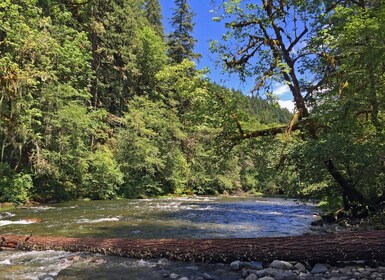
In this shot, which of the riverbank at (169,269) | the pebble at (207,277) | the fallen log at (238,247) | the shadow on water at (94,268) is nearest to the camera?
the riverbank at (169,269)

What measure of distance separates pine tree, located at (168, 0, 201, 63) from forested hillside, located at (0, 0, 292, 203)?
223 inches

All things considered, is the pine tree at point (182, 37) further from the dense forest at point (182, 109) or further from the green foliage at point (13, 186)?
the green foliage at point (13, 186)

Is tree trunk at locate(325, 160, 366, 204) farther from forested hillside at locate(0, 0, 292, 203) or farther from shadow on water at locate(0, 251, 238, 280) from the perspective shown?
shadow on water at locate(0, 251, 238, 280)

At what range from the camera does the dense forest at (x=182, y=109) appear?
10602 millimetres

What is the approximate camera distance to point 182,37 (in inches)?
2068

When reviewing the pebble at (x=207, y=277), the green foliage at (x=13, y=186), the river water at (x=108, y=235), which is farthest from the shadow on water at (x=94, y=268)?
the green foliage at (x=13, y=186)

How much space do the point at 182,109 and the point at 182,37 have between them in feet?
43.5

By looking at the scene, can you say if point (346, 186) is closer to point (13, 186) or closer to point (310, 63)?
Answer: point (310, 63)

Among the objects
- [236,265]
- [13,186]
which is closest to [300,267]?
[236,265]

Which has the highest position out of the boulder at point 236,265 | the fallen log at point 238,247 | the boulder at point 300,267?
the fallen log at point 238,247

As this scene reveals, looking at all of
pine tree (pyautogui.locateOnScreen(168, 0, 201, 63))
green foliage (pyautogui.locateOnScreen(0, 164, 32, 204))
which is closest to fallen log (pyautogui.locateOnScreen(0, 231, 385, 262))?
green foliage (pyautogui.locateOnScreen(0, 164, 32, 204))

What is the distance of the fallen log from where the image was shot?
6332mm

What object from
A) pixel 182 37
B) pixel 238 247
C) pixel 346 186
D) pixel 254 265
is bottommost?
pixel 254 265

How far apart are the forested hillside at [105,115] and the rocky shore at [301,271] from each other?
5.48 m
